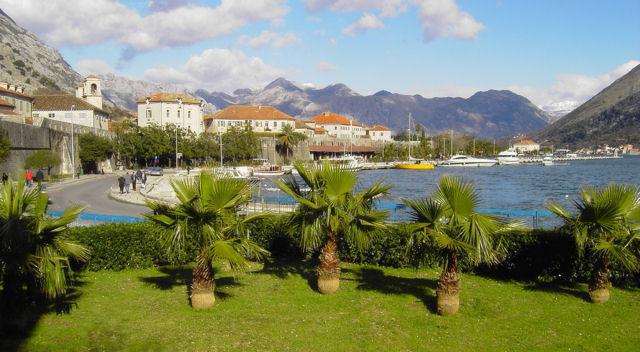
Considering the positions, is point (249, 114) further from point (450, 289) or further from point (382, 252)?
point (450, 289)

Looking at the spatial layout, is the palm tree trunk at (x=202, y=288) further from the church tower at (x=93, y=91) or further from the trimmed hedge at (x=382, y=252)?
the church tower at (x=93, y=91)

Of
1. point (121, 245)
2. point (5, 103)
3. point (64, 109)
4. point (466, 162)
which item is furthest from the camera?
point (466, 162)

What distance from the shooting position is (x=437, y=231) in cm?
1200

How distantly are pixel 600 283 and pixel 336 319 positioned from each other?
19.4 ft

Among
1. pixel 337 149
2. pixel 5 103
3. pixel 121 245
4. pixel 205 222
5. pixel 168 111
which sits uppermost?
pixel 168 111

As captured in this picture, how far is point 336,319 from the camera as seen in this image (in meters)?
11.9

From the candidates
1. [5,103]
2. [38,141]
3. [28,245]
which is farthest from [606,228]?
[5,103]

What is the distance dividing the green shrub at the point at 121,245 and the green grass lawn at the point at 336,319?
36.4 inches

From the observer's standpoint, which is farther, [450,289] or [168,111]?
[168,111]

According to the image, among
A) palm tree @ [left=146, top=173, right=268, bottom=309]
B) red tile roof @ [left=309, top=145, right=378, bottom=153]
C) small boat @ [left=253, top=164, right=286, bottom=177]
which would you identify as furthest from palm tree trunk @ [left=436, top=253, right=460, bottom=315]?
red tile roof @ [left=309, top=145, right=378, bottom=153]

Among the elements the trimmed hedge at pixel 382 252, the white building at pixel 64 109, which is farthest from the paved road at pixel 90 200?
the white building at pixel 64 109

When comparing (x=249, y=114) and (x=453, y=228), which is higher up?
(x=249, y=114)

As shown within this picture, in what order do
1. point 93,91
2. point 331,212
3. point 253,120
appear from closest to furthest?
1. point 331,212
2. point 93,91
3. point 253,120

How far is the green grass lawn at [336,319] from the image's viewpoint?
34.3 feet
